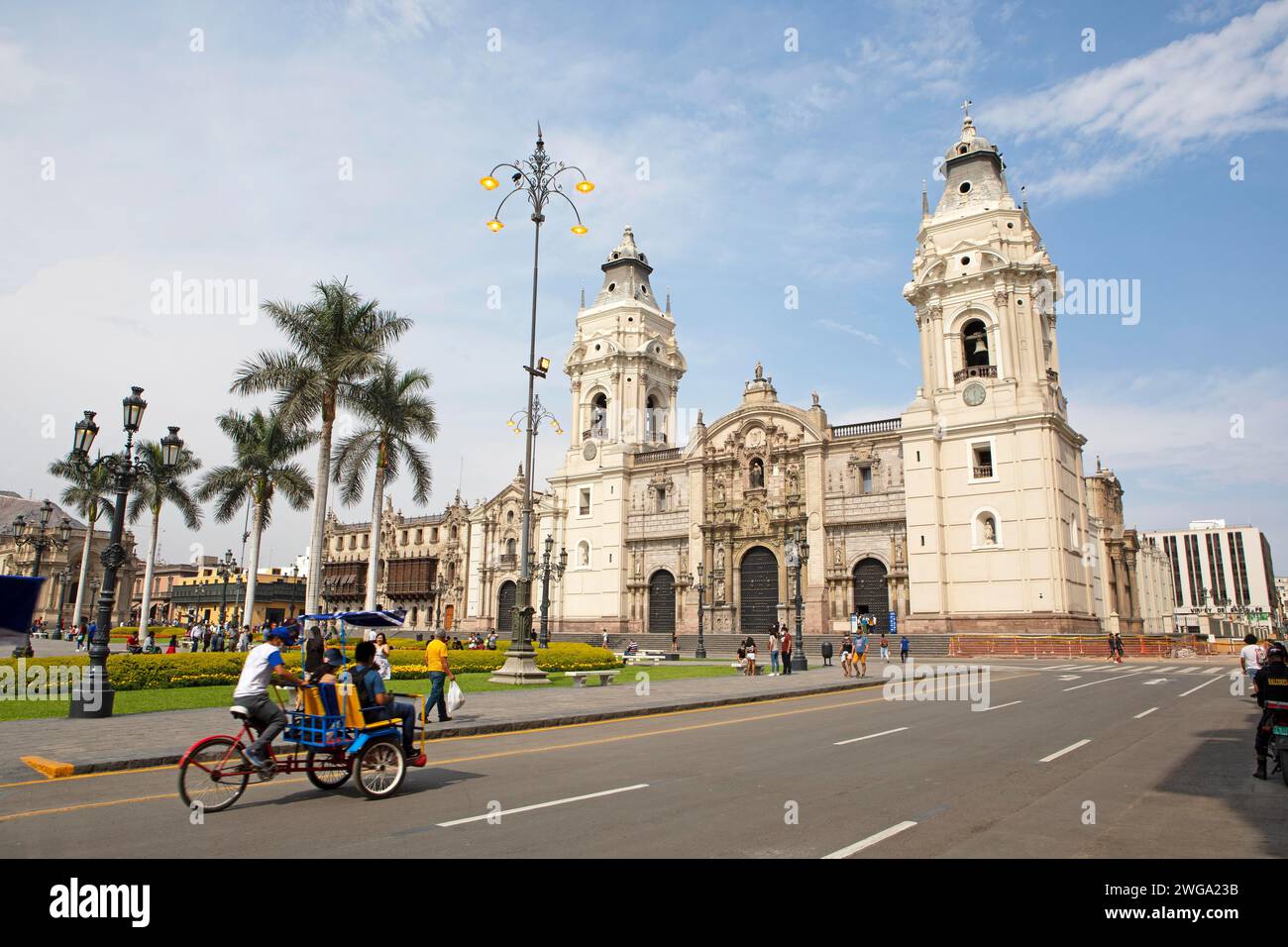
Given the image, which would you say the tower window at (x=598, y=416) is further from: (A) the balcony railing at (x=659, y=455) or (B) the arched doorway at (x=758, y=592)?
(B) the arched doorway at (x=758, y=592)

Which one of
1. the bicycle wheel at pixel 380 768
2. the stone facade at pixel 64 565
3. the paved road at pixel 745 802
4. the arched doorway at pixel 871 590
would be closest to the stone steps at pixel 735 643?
the arched doorway at pixel 871 590

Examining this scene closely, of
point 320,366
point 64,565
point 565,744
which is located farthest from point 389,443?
point 64,565

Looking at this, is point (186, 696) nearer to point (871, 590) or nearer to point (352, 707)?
point (352, 707)

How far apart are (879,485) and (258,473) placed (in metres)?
32.7

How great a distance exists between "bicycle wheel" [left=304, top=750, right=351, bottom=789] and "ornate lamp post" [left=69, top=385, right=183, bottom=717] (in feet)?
24.0

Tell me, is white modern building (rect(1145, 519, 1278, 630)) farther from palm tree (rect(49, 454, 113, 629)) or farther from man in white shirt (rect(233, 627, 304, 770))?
man in white shirt (rect(233, 627, 304, 770))

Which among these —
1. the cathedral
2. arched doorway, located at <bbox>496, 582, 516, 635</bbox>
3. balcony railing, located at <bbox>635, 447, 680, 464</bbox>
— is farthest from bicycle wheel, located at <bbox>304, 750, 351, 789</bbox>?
arched doorway, located at <bbox>496, 582, 516, 635</bbox>

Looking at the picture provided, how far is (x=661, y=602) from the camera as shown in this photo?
54.0 metres

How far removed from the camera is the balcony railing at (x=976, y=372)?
144 feet

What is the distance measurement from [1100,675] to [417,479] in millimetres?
26235

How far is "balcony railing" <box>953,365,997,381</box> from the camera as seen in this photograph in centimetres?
4391

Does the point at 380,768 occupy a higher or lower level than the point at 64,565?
lower
